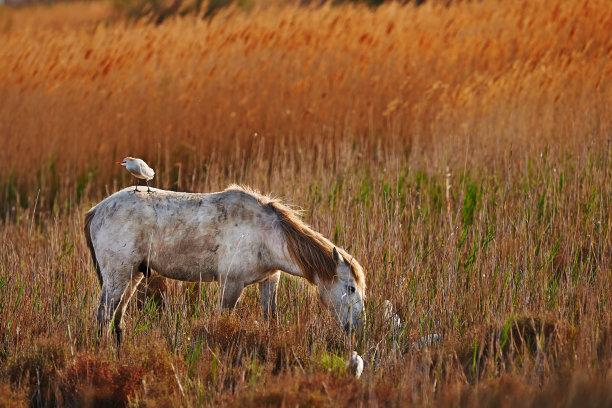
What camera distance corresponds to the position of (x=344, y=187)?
265 inches

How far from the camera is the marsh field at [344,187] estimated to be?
3.85 meters

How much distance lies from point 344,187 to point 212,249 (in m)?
2.45

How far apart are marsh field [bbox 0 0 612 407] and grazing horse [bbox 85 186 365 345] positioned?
21cm

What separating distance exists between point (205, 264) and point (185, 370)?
2.34ft

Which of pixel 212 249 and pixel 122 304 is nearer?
pixel 212 249

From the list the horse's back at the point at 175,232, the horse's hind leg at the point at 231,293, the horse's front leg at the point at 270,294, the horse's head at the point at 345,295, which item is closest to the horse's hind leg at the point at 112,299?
the horse's back at the point at 175,232

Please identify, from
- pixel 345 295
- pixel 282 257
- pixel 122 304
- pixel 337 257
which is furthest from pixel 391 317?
pixel 122 304

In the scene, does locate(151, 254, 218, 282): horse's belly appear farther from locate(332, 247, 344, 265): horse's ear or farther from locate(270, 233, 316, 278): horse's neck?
locate(332, 247, 344, 265): horse's ear

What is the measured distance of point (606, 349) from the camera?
149 inches

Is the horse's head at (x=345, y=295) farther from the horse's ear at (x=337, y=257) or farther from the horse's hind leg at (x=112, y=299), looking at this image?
the horse's hind leg at (x=112, y=299)

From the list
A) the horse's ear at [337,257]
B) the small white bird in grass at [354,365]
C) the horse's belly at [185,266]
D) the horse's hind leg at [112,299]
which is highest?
the horse's ear at [337,257]

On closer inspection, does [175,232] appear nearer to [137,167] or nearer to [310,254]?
[137,167]

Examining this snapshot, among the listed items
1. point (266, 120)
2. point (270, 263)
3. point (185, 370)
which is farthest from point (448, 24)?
point (185, 370)

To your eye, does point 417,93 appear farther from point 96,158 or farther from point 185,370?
point 185,370
